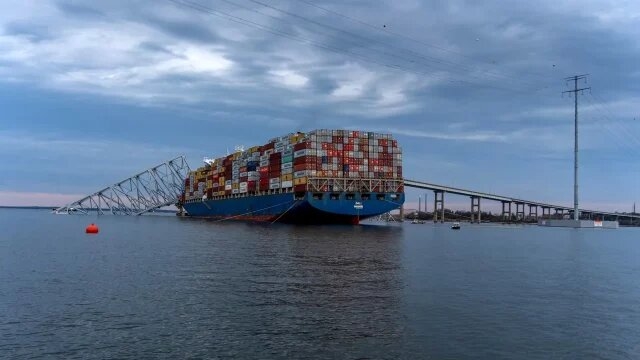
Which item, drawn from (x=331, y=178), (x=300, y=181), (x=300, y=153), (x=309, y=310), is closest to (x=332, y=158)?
(x=331, y=178)

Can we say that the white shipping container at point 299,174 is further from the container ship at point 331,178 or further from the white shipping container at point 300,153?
the white shipping container at point 300,153

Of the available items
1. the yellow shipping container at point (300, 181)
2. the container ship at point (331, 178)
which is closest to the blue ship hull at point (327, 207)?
the container ship at point (331, 178)

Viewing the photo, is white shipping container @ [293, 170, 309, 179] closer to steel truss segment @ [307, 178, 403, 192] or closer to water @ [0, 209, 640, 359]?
steel truss segment @ [307, 178, 403, 192]

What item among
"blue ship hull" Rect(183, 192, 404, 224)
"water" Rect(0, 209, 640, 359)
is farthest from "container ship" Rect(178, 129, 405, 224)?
"water" Rect(0, 209, 640, 359)

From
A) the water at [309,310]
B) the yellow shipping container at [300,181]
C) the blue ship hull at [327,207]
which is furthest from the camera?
the yellow shipping container at [300,181]

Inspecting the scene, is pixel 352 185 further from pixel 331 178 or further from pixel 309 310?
pixel 309 310

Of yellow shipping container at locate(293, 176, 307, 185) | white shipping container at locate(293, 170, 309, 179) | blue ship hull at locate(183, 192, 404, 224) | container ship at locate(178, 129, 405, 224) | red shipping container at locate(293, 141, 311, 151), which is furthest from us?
red shipping container at locate(293, 141, 311, 151)

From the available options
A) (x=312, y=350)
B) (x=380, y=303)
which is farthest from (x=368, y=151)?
(x=312, y=350)

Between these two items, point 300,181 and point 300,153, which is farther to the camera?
point 300,153

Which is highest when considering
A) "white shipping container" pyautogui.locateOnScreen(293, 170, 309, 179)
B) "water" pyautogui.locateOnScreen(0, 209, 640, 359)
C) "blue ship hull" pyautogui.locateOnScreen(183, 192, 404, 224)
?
"white shipping container" pyautogui.locateOnScreen(293, 170, 309, 179)

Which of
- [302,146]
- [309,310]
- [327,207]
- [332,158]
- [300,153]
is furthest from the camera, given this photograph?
[302,146]

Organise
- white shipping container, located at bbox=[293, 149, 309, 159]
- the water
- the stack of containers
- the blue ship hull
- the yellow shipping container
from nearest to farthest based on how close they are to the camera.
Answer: the water
the blue ship hull
the yellow shipping container
the stack of containers
white shipping container, located at bbox=[293, 149, 309, 159]

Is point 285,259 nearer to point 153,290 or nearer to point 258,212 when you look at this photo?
point 153,290

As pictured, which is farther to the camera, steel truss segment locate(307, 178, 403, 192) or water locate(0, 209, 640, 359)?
steel truss segment locate(307, 178, 403, 192)
